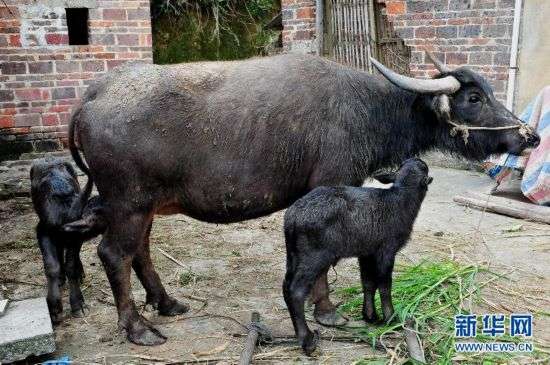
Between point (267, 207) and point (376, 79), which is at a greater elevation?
point (376, 79)

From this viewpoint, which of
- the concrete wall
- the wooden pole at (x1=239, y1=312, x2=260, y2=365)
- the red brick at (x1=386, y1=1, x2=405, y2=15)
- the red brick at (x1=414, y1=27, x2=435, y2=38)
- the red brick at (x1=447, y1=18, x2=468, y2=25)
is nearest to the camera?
the wooden pole at (x1=239, y1=312, x2=260, y2=365)

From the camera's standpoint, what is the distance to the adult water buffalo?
3754 millimetres

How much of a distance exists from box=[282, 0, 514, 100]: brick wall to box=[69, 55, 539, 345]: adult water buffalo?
3855mm

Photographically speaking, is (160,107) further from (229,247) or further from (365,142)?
(229,247)

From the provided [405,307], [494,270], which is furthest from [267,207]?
[494,270]

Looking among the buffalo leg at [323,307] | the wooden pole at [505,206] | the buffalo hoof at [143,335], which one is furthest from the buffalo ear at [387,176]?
the wooden pole at [505,206]

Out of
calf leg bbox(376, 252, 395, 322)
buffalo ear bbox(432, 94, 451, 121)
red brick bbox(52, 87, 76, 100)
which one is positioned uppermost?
buffalo ear bbox(432, 94, 451, 121)

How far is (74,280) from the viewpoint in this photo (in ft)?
14.3

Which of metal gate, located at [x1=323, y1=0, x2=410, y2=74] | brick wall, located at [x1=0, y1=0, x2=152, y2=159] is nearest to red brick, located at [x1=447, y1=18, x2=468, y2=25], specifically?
metal gate, located at [x1=323, y1=0, x2=410, y2=74]

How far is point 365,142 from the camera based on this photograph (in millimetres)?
4023

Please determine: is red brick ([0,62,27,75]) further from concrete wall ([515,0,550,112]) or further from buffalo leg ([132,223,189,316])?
concrete wall ([515,0,550,112])

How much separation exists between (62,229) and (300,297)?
185 cm

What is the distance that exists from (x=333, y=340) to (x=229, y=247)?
84.8 inches

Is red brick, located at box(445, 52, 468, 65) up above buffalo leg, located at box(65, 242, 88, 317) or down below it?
above
